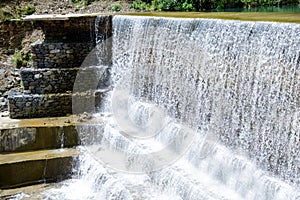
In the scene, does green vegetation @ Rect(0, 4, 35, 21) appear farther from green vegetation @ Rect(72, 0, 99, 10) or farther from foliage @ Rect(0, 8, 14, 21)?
green vegetation @ Rect(72, 0, 99, 10)

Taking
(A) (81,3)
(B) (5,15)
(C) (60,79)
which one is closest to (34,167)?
(C) (60,79)

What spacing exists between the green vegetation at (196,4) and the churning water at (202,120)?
6.03 metres

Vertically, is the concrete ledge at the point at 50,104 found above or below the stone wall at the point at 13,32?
below

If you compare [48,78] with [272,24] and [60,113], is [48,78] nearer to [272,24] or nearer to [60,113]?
[60,113]

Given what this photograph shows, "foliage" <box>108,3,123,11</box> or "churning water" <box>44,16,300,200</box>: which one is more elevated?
Result: "foliage" <box>108,3,123,11</box>

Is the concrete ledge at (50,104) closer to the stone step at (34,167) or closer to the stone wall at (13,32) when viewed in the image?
the stone step at (34,167)

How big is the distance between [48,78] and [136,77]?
5.60 feet

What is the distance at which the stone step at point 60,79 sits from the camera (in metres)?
7.57

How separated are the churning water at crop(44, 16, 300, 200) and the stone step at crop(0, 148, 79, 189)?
267 millimetres

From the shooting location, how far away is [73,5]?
43.9ft

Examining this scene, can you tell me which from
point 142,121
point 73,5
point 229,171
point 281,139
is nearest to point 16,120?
point 142,121

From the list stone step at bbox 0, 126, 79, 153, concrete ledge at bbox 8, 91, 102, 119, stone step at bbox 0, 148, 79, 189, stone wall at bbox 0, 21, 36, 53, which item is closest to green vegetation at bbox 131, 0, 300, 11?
stone wall at bbox 0, 21, 36, 53

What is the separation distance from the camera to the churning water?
14.8 ft

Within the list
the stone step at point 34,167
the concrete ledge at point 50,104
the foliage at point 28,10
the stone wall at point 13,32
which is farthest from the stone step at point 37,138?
the foliage at point 28,10
